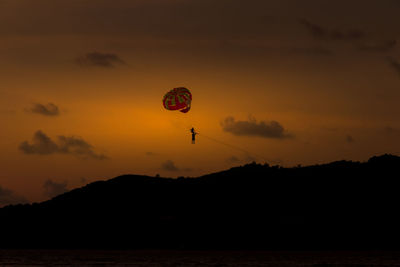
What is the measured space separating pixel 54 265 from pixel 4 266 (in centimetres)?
925

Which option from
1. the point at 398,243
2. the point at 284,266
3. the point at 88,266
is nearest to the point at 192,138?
the point at 284,266

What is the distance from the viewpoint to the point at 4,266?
5049 inches

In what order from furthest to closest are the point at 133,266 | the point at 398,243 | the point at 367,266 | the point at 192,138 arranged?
the point at 398,243
the point at 133,266
the point at 367,266
the point at 192,138

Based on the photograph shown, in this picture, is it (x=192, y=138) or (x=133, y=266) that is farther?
(x=133, y=266)

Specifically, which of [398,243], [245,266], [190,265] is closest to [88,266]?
[190,265]

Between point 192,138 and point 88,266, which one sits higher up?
point 192,138

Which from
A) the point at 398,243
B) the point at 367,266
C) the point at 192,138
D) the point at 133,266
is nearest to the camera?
the point at 192,138

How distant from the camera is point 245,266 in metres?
122

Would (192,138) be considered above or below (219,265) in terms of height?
above

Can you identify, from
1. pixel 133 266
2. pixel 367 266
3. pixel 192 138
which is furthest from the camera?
pixel 133 266

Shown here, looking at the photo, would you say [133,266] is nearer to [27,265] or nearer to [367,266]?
[27,265]

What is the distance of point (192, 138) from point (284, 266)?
1527 inches

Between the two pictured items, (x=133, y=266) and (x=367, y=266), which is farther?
(x=133, y=266)

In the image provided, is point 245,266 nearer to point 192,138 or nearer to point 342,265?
point 342,265
